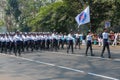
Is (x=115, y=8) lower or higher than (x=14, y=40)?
higher

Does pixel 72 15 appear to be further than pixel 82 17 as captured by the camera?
Yes

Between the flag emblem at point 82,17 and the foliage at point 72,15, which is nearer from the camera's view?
the flag emblem at point 82,17

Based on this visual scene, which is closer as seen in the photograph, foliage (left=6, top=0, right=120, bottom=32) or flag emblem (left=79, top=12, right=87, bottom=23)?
flag emblem (left=79, top=12, right=87, bottom=23)

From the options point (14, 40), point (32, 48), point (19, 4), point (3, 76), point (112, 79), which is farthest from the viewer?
point (19, 4)

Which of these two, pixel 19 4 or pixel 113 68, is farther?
pixel 19 4

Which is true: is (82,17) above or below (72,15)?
below

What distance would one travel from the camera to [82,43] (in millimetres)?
37500

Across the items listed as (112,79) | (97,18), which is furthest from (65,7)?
(112,79)

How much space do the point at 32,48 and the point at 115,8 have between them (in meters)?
12.0

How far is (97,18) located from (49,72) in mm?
27498

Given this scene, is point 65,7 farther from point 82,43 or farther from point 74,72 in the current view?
point 74,72

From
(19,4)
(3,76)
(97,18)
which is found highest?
(19,4)

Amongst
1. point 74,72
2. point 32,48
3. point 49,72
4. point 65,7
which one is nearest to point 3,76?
point 49,72

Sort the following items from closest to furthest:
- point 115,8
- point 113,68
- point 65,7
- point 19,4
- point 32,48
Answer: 1. point 113,68
2. point 32,48
3. point 115,8
4. point 65,7
5. point 19,4
